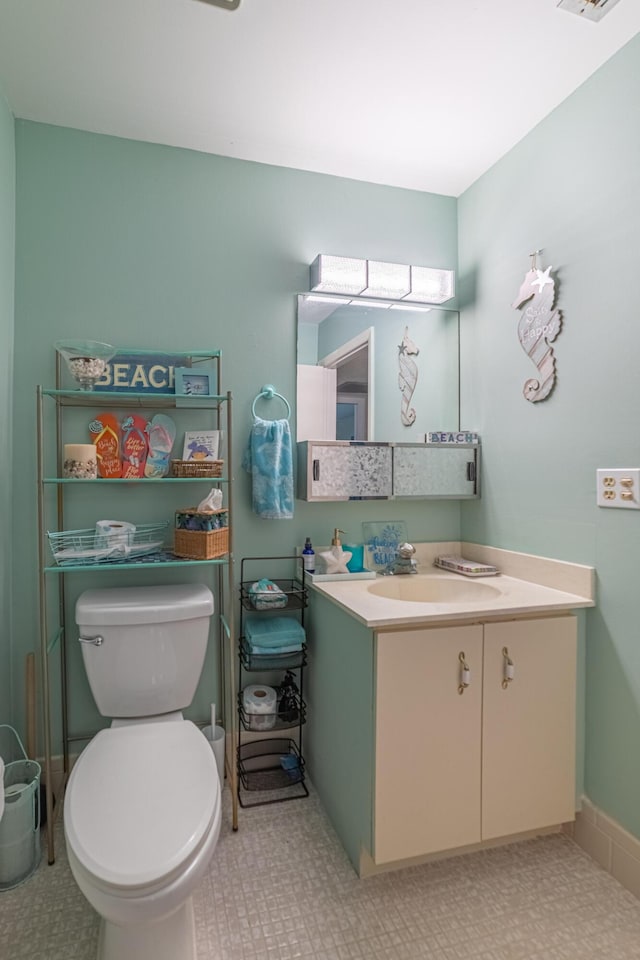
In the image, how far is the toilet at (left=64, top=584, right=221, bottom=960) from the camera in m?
1.12

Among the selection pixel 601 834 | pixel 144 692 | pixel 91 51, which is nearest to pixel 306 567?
pixel 144 692

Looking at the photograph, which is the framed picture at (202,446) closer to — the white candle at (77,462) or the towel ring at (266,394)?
the towel ring at (266,394)

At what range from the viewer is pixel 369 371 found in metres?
2.26

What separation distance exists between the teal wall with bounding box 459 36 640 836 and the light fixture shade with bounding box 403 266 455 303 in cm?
18

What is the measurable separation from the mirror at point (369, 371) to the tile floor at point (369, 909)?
1.48 meters

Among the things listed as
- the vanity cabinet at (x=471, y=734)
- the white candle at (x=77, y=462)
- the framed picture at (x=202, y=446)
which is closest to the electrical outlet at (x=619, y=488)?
the vanity cabinet at (x=471, y=734)

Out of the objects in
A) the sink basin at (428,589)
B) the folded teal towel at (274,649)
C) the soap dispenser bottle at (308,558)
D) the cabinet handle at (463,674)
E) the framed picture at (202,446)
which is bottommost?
the folded teal towel at (274,649)

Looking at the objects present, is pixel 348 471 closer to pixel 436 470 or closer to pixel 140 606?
pixel 436 470

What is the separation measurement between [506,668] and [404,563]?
638mm

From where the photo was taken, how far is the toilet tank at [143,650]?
5.68 ft

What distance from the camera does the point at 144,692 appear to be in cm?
177

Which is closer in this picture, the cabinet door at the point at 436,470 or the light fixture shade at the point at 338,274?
the light fixture shade at the point at 338,274

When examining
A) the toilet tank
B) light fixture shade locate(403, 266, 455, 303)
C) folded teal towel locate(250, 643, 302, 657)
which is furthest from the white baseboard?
light fixture shade locate(403, 266, 455, 303)

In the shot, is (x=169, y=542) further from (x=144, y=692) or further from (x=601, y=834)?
(x=601, y=834)
